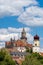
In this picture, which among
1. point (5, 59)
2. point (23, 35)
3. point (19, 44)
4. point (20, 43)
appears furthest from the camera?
point (23, 35)

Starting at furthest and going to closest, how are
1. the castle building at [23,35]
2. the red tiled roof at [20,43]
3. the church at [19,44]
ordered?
the castle building at [23,35], the red tiled roof at [20,43], the church at [19,44]

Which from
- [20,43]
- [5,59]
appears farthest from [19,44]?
[5,59]

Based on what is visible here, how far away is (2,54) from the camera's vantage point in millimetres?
98250

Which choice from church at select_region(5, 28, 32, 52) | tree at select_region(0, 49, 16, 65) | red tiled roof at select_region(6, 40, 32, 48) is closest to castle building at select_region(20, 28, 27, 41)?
church at select_region(5, 28, 32, 52)

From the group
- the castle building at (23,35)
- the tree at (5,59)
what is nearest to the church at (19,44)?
the castle building at (23,35)

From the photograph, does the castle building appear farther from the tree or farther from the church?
the tree

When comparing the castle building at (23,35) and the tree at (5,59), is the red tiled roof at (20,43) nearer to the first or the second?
the castle building at (23,35)

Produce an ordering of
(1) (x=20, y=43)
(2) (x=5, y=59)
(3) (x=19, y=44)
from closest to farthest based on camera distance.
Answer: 1. (2) (x=5, y=59)
2. (3) (x=19, y=44)
3. (1) (x=20, y=43)

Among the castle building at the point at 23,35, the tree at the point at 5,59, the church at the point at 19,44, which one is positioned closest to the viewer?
the tree at the point at 5,59

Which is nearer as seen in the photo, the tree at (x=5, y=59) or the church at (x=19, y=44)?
the tree at (x=5, y=59)

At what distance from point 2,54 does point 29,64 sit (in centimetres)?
2013

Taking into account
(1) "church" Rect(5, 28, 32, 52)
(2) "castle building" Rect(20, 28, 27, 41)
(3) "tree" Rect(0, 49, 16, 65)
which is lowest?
(3) "tree" Rect(0, 49, 16, 65)

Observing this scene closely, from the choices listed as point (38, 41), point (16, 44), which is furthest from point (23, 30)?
point (38, 41)

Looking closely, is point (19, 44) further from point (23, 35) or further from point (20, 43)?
point (23, 35)
